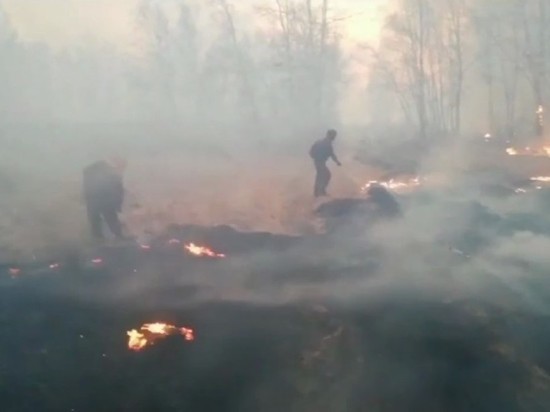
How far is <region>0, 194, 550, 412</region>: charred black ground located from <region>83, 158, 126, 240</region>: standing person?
9.47 feet

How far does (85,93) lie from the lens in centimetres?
9125

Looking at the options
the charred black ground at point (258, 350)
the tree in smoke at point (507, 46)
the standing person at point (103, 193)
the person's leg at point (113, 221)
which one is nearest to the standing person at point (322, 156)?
the standing person at point (103, 193)

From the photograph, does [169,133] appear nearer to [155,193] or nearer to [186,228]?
[155,193]

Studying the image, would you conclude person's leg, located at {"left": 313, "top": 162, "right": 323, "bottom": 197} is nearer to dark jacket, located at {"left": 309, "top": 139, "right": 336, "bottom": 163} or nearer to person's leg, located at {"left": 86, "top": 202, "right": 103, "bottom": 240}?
dark jacket, located at {"left": 309, "top": 139, "right": 336, "bottom": 163}

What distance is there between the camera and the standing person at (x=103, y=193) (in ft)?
43.7

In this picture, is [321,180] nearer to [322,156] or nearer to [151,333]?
[322,156]

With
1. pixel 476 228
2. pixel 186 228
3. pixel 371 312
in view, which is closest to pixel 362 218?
pixel 476 228

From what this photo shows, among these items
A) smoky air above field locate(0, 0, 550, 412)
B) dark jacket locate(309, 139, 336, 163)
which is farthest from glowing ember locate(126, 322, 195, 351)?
dark jacket locate(309, 139, 336, 163)

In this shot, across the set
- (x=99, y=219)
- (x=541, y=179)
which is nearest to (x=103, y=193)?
(x=99, y=219)

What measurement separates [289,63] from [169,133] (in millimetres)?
12014

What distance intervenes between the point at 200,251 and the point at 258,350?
15.3 ft

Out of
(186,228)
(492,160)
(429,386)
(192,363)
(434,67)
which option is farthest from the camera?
(434,67)

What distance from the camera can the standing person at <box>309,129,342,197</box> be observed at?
54.3ft

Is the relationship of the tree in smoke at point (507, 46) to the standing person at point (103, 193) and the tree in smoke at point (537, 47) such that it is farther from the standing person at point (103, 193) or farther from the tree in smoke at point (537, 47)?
the standing person at point (103, 193)
